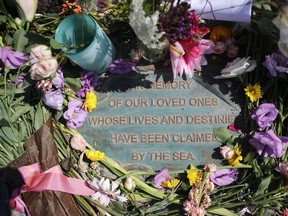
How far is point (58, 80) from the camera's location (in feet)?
5.13

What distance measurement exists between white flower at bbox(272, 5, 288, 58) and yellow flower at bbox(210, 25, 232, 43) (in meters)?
0.20

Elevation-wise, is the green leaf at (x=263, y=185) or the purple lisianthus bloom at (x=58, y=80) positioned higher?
the purple lisianthus bloom at (x=58, y=80)

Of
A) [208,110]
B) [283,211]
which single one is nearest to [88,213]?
[208,110]

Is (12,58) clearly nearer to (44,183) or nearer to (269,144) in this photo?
(44,183)

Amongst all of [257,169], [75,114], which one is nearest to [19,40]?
[75,114]

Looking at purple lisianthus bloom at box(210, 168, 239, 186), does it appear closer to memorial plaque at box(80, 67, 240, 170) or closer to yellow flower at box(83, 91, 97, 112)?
memorial plaque at box(80, 67, 240, 170)

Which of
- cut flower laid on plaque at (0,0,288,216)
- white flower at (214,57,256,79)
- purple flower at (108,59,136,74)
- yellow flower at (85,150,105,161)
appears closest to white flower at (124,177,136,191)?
cut flower laid on plaque at (0,0,288,216)

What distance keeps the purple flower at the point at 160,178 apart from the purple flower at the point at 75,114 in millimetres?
324

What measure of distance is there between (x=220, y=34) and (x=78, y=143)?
2.03ft

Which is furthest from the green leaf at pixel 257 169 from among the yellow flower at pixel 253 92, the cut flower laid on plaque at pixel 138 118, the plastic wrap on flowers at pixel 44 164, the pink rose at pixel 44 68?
the pink rose at pixel 44 68

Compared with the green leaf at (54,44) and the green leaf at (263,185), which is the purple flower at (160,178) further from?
the green leaf at (54,44)

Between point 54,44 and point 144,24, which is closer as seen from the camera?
point 144,24

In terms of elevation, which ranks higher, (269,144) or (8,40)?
(8,40)

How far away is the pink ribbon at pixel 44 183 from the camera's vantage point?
1549 mm
